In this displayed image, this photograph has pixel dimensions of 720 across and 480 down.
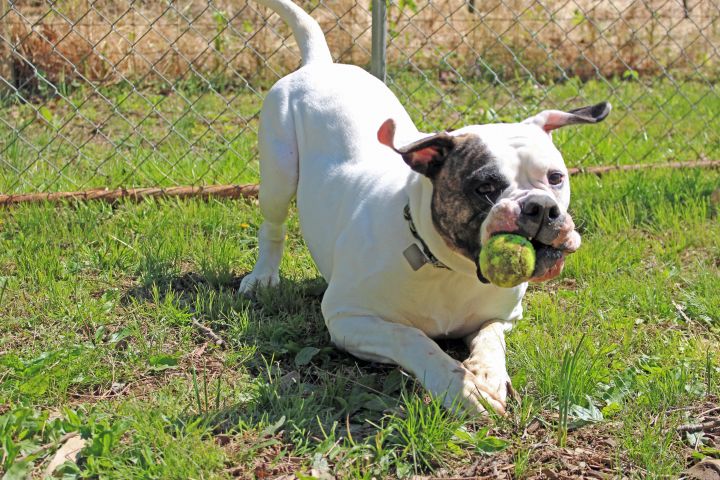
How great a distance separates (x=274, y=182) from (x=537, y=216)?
1563 millimetres

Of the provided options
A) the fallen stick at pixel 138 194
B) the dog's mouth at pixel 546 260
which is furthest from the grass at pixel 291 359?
the dog's mouth at pixel 546 260

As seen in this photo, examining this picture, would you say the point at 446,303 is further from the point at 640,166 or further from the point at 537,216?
the point at 640,166

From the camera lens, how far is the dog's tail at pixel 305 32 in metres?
4.11

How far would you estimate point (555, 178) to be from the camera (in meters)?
2.67

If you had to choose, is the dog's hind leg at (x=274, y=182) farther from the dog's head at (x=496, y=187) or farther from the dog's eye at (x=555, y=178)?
the dog's eye at (x=555, y=178)

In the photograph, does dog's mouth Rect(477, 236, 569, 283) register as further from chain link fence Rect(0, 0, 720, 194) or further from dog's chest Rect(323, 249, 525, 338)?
chain link fence Rect(0, 0, 720, 194)

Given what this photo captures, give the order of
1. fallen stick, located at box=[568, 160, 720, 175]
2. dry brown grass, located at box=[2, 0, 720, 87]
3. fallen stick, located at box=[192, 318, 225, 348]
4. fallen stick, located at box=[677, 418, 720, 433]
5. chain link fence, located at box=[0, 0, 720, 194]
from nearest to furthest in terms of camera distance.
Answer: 1. fallen stick, located at box=[677, 418, 720, 433]
2. fallen stick, located at box=[192, 318, 225, 348]
3. chain link fence, located at box=[0, 0, 720, 194]
4. fallen stick, located at box=[568, 160, 720, 175]
5. dry brown grass, located at box=[2, 0, 720, 87]

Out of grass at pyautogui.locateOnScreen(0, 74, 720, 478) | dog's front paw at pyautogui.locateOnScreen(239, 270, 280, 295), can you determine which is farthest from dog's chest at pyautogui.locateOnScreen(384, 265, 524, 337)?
dog's front paw at pyautogui.locateOnScreen(239, 270, 280, 295)

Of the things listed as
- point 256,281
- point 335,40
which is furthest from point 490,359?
point 335,40

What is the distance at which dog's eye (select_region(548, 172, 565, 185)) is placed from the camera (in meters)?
2.65

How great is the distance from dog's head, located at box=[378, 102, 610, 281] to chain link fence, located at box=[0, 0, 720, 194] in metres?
2.21

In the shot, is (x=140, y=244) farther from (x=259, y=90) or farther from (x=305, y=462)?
(x=259, y=90)

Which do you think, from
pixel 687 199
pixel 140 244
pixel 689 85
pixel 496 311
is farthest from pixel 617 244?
pixel 689 85

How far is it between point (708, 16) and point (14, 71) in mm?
5867
